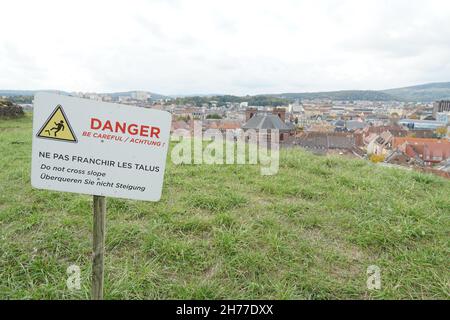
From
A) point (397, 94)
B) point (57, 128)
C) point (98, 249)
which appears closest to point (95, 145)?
point (57, 128)

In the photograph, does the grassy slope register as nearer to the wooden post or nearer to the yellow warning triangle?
the wooden post

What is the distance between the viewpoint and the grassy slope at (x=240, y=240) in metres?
1.87

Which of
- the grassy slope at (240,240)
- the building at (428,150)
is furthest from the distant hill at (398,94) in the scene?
the grassy slope at (240,240)

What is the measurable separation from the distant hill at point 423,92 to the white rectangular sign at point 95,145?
12770cm

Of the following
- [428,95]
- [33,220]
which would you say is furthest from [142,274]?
[428,95]

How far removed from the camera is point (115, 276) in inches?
75.9

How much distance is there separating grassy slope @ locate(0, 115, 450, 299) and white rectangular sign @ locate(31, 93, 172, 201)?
0.77 m

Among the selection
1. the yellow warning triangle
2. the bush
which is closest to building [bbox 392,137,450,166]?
the bush

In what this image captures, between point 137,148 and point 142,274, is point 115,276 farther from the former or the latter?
point 137,148

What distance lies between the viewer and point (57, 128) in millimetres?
1386

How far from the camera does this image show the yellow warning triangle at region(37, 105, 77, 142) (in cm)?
138

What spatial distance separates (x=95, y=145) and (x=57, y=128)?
19cm

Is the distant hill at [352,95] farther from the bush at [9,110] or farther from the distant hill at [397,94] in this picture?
the bush at [9,110]

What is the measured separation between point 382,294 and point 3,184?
13.7 ft
